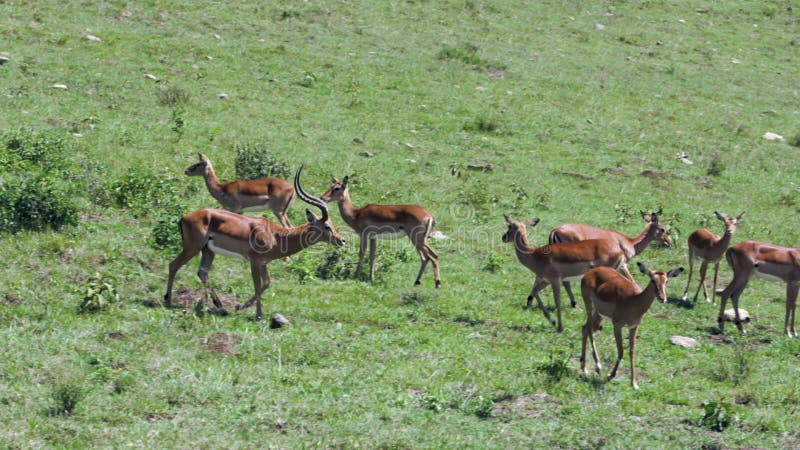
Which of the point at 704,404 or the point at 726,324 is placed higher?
the point at 704,404

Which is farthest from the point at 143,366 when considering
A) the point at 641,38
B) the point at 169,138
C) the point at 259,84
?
the point at 641,38

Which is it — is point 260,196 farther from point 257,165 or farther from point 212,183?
point 257,165

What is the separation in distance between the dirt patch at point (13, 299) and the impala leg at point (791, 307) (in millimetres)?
9711

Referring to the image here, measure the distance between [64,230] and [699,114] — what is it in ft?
56.7

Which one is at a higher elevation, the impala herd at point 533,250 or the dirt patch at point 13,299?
the impala herd at point 533,250

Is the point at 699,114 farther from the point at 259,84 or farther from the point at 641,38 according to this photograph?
the point at 259,84

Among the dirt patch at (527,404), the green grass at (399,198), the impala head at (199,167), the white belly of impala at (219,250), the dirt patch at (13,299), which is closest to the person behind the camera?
the green grass at (399,198)

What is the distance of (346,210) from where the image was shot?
15.1 m

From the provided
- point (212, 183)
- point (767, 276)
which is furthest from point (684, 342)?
point (212, 183)

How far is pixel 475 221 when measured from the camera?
16.6 metres

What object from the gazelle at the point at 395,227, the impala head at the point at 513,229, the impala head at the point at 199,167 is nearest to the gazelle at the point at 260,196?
the impala head at the point at 199,167

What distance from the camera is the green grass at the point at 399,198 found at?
29.5ft

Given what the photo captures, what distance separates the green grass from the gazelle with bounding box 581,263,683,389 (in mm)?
457

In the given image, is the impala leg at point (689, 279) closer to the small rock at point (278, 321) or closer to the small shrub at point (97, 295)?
the small rock at point (278, 321)
